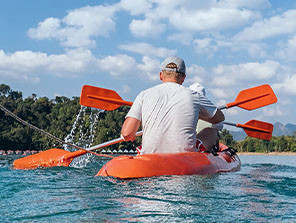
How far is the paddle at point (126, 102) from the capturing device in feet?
22.6

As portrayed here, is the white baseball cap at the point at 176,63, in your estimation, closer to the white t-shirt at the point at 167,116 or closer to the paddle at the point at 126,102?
the white t-shirt at the point at 167,116

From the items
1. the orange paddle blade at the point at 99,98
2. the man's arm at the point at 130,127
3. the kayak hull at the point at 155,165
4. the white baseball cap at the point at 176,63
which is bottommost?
the kayak hull at the point at 155,165

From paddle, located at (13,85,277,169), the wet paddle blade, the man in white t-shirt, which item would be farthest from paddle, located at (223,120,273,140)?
the man in white t-shirt

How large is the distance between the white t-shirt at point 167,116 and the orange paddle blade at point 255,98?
10.2ft

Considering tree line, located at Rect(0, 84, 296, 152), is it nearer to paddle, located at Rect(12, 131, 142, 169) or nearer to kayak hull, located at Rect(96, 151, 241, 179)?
paddle, located at Rect(12, 131, 142, 169)

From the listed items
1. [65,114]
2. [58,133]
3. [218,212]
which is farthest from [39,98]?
[218,212]

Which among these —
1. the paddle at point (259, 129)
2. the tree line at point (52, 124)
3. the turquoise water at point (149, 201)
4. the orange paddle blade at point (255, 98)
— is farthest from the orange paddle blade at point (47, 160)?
the tree line at point (52, 124)

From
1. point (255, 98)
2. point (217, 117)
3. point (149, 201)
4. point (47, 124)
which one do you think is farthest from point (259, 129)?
point (47, 124)

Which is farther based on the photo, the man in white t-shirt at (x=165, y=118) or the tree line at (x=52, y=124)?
the tree line at (x=52, y=124)

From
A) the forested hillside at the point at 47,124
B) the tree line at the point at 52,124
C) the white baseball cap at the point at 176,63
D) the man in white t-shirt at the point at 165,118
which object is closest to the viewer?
the man in white t-shirt at the point at 165,118

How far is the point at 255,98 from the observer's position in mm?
7703

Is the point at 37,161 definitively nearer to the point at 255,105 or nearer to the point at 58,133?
the point at 255,105

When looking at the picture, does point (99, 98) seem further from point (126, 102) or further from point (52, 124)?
point (52, 124)

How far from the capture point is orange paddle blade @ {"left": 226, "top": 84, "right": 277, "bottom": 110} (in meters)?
7.60
